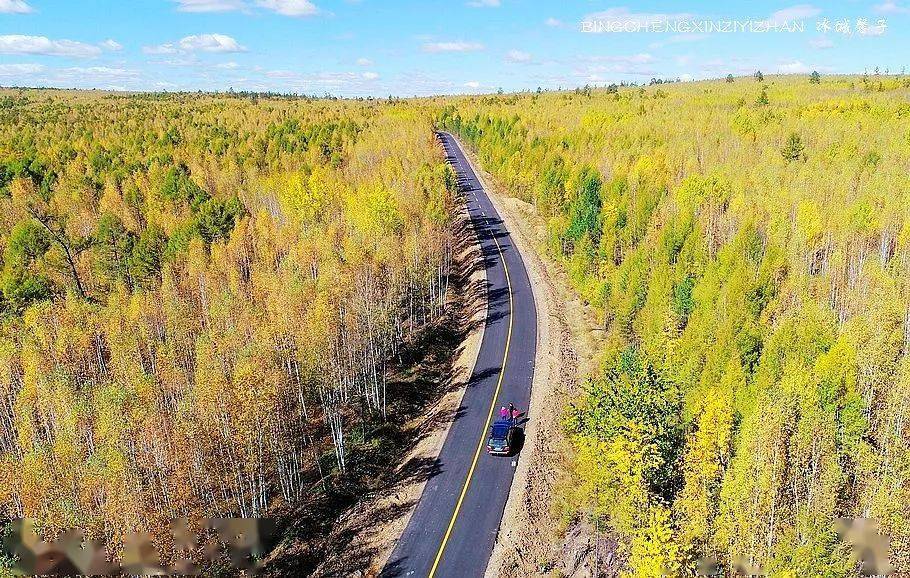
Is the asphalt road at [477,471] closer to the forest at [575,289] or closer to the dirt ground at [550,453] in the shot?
the dirt ground at [550,453]

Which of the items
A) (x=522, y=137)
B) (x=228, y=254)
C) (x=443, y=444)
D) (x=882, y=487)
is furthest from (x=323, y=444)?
(x=522, y=137)

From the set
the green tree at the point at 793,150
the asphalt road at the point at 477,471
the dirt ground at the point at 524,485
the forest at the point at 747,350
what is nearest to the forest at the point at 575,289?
the forest at the point at 747,350

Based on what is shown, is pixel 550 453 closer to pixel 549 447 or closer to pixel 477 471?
pixel 549 447

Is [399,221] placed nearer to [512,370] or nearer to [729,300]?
[512,370]

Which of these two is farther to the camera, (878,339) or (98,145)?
(98,145)

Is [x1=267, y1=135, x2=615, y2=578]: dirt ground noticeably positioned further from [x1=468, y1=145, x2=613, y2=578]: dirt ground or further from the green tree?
the green tree

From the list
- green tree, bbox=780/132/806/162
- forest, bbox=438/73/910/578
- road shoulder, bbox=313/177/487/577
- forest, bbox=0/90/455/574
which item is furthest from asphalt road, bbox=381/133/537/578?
green tree, bbox=780/132/806/162
